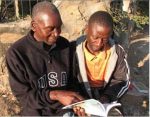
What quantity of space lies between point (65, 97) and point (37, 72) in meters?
0.32

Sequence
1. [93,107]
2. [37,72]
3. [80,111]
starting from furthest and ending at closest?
[37,72]
[80,111]
[93,107]

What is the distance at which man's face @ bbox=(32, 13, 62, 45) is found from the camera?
338cm

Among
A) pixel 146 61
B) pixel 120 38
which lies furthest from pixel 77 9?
pixel 146 61

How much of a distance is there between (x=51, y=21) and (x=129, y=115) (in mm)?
2103

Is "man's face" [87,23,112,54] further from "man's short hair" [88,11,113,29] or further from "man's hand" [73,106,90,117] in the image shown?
"man's hand" [73,106,90,117]

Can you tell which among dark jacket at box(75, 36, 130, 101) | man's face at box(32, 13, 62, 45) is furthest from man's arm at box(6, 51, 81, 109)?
dark jacket at box(75, 36, 130, 101)

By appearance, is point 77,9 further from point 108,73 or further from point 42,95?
point 42,95

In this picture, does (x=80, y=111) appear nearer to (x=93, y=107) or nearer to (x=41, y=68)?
(x=93, y=107)

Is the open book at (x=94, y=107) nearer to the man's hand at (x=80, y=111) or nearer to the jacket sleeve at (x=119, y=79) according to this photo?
the man's hand at (x=80, y=111)

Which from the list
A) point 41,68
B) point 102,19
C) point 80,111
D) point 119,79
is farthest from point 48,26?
point 119,79

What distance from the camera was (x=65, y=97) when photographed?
3330 millimetres

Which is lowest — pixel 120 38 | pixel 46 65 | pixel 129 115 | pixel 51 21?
pixel 129 115

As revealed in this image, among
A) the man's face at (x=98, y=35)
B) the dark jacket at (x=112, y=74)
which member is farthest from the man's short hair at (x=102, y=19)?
the dark jacket at (x=112, y=74)

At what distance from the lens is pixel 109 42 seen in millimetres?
3795
